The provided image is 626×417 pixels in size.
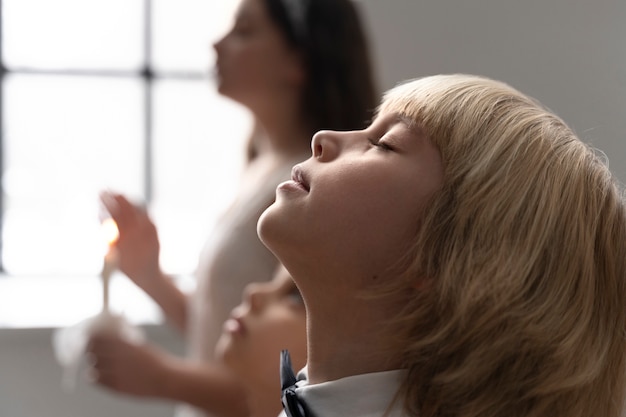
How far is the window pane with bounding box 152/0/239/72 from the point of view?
8.97 feet

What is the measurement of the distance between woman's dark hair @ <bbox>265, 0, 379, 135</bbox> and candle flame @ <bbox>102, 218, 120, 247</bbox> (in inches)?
16.7

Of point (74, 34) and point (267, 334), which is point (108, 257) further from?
point (74, 34)

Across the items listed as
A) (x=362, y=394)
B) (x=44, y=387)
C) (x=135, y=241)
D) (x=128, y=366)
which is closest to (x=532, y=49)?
(x=135, y=241)

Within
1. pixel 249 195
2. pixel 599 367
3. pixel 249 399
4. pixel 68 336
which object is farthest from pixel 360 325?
pixel 68 336

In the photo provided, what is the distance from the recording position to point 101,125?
2.77 meters

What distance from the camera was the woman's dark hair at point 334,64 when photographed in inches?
63.4

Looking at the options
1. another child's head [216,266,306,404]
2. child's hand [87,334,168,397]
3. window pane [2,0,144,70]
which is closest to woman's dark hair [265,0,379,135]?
another child's head [216,266,306,404]

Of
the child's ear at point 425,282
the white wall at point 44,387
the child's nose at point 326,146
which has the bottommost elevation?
the white wall at point 44,387

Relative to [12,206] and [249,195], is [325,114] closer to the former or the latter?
[249,195]

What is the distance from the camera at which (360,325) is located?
938 millimetres

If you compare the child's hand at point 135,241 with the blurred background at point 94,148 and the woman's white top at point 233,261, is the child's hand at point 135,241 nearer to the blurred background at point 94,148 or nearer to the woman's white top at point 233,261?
the woman's white top at point 233,261

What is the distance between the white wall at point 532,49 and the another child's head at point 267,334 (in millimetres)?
515

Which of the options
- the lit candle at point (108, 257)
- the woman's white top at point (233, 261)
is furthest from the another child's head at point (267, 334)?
the lit candle at point (108, 257)

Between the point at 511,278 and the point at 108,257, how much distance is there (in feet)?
3.04
